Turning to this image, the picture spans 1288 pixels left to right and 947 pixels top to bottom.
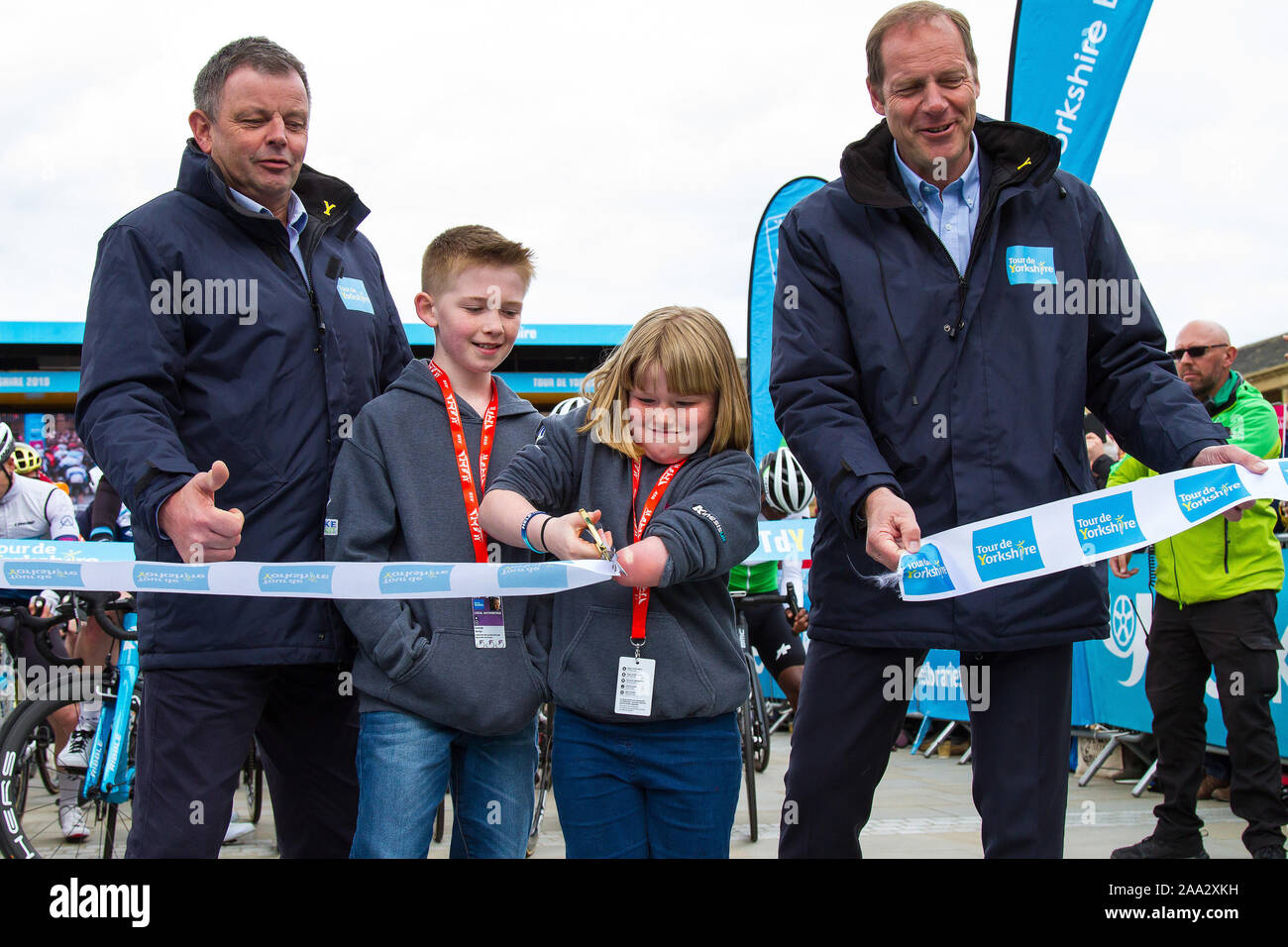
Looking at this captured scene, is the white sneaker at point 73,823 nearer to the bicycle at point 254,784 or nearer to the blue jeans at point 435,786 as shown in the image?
the bicycle at point 254,784

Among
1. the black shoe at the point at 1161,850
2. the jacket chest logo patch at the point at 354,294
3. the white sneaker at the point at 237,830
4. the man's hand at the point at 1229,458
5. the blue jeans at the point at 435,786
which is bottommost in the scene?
the white sneaker at the point at 237,830

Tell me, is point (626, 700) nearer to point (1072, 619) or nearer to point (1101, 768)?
A: point (1072, 619)

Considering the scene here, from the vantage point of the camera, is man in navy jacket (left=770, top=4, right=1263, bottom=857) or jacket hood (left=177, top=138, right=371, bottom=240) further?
jacket hood (left=177, top=138, right=371, bottom=240)

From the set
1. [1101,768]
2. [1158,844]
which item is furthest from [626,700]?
[1101,768]

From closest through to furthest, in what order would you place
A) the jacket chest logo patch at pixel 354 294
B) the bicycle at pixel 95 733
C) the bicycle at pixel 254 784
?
the jacket chest logo patch at pixel 354 294 → the bicycle at pixel 95 733 → the bicycle at pixel 254 784

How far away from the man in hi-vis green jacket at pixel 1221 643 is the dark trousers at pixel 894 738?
2954mm

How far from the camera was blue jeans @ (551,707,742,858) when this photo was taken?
2.42 metres

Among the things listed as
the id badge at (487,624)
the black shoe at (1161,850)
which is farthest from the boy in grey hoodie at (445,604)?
the black shoe at (1161,850)

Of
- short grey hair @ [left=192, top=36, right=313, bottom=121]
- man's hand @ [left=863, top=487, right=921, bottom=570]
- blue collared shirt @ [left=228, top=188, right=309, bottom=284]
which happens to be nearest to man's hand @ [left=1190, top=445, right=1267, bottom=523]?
man's hand @ [left=863, top=487, right=921, bottom=570]

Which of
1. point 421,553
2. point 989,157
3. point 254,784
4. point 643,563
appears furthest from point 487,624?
point 254,784

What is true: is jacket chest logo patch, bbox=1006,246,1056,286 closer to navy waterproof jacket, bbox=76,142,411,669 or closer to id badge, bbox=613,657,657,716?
id badge, bbox=613,657,657,716

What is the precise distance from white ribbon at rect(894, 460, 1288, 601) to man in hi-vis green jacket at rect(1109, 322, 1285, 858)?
109 inches

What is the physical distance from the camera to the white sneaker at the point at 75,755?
5070 mm

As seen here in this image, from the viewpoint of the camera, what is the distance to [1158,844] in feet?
17.1
